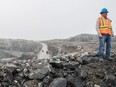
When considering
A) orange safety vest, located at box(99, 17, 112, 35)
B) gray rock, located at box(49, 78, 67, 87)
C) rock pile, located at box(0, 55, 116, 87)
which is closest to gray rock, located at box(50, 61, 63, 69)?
rock pile, located at box(0, 55, 116, 87)

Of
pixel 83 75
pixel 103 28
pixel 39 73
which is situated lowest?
pixel 83 75

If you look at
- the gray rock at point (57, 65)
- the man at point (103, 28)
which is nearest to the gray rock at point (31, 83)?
the gray rock at point (57, 65)

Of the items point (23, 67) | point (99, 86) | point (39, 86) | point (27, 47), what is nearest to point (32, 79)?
point (39, 86)

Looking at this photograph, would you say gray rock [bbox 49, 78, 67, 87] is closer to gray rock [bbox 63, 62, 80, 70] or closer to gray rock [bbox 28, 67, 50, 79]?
gray rock [bbox 28, 67, 50, 79]

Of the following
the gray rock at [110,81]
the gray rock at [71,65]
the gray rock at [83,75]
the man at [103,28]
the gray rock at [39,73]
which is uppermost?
the man at [103,28]

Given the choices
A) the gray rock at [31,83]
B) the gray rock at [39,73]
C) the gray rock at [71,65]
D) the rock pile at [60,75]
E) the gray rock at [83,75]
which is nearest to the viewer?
the gray rock at [31,83]

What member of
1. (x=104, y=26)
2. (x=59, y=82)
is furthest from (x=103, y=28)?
(x=59, y=82)

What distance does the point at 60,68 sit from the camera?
386 inches

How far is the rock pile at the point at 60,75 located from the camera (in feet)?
28.5

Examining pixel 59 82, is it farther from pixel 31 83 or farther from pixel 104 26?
pixel 104 26

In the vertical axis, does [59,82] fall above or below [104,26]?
below

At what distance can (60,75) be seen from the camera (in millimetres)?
9227

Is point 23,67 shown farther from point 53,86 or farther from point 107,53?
point 107,53

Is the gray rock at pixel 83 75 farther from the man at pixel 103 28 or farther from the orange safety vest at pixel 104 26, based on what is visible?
the orange safety vest at pixel 104 26
